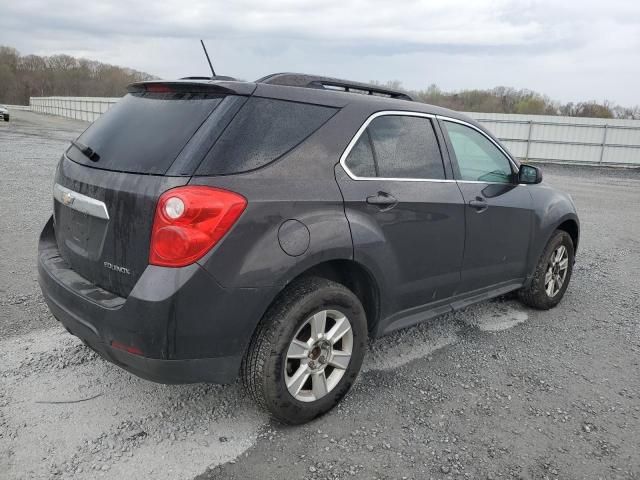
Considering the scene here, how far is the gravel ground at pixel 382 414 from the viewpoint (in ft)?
8.00

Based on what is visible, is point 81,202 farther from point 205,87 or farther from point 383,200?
point 383,200

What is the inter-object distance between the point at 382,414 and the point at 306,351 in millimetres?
625

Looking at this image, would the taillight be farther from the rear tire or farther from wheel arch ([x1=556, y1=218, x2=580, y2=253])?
wheel arch ([x1=556, y1=218, x2=580, y2=253])

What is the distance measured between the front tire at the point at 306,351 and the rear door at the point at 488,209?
116 cm

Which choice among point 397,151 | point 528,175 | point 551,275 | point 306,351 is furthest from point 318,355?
point 551,275

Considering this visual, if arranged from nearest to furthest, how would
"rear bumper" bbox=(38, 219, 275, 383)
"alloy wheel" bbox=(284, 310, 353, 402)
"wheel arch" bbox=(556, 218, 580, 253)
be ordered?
"rear bumper" bbox=(38, 219, 275, 383) < "alloy wheel" bbox=(284, 310, 353, 402) < "wheel arch" bbox=(556, 218, 580, 253)

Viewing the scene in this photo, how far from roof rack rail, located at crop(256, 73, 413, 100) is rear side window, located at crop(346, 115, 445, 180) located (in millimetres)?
310

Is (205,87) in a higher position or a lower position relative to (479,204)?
higher

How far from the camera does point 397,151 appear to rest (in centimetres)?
311

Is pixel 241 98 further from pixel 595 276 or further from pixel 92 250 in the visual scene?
pixel 595 276

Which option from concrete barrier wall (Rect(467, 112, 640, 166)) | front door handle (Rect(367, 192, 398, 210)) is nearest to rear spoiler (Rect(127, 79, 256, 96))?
front door handle (Rect(367, 192, 398, 210))

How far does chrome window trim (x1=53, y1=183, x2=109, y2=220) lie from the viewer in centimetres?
248

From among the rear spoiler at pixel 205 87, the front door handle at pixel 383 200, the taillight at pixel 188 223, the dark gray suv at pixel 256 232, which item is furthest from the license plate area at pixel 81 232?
the front door handle at pixel 383 200

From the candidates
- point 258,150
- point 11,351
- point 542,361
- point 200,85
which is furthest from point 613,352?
point 11,351
